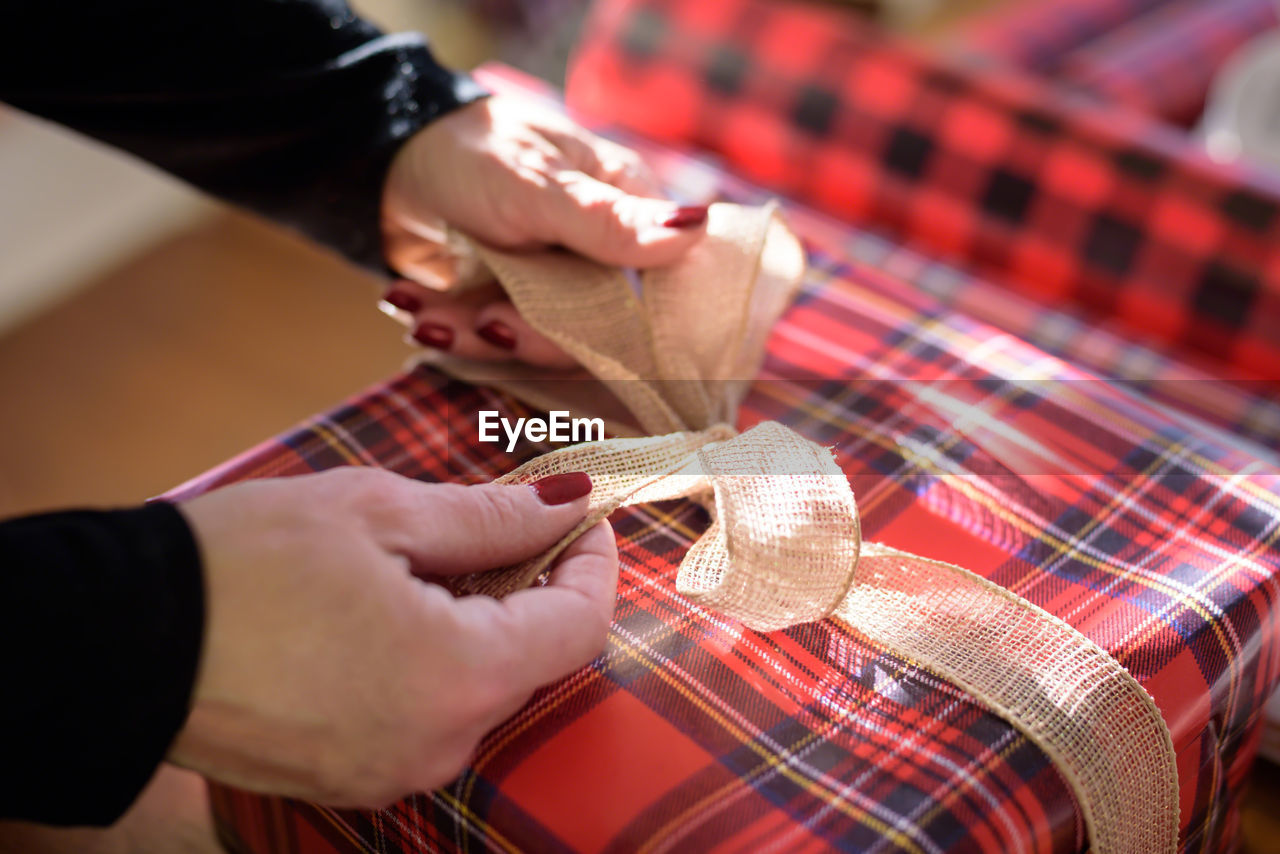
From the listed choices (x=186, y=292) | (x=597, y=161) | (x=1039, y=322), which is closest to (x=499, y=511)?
(x=597, y=161)

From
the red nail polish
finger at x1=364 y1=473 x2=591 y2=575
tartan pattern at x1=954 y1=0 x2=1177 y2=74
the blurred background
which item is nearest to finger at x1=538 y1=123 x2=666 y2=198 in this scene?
the red nail polish

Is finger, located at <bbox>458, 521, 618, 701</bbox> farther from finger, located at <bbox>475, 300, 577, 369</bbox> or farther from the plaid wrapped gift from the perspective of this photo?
finger, located at <bbox>475, 300, 577, 369</bbox>

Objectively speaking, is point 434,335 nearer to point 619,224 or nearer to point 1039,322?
point 619,224

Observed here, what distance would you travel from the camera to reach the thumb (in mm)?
473

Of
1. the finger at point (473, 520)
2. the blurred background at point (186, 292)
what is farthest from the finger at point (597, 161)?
the blurred background at point (186, 292)

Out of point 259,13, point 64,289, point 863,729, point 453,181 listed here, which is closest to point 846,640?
point 863,729

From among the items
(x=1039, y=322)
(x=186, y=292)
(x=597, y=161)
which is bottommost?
(x=186, y=292)

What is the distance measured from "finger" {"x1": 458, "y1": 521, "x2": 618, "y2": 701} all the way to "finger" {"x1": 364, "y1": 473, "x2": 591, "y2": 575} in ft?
0.05

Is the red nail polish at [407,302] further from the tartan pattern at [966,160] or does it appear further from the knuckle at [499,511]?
the tartan pattern at [966,160]

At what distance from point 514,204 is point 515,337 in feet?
0.20

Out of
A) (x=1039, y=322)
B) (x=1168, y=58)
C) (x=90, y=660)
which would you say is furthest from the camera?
(x=1168, y=58)

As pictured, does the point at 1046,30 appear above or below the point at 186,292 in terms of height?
above

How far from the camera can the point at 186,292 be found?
1.10 metres

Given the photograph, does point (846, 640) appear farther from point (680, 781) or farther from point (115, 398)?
point (115, 398)
